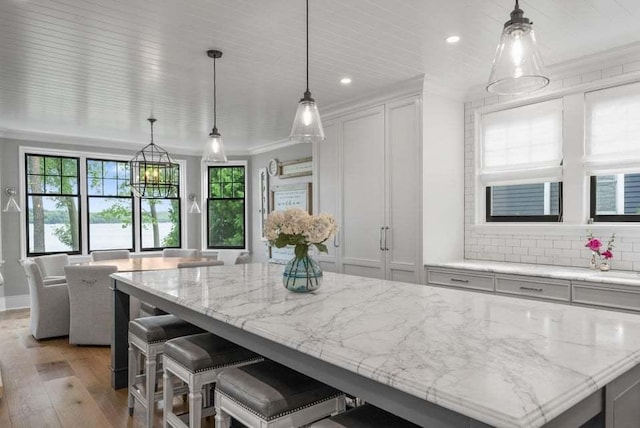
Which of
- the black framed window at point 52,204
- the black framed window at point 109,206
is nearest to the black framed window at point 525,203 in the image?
the black framed window at point 109,206

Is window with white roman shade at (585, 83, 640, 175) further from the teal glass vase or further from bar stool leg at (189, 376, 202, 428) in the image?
bar stool leg at (189, 376, 202, 428)

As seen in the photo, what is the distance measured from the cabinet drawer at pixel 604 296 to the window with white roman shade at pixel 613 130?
1.03 metres

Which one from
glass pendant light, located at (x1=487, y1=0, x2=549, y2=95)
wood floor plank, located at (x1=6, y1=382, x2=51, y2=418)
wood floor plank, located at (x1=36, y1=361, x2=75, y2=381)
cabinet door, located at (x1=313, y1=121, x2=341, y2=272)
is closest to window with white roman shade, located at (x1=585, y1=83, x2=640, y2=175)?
glass pendant light, located at (x1=487, y1=0, x2=549, y2=95)

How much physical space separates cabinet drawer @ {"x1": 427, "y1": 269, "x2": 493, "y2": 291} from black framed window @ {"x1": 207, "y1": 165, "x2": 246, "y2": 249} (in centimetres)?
490

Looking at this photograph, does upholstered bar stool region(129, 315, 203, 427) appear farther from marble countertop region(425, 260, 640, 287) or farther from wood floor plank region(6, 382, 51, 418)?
marble countertop region(425, 260, 640, 287)

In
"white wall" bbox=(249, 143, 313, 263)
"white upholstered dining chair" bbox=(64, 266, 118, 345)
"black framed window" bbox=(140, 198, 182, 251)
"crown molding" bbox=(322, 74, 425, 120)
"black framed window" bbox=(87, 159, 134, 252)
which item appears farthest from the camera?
"black framed window" bbox=(140, 198, 182, 251)

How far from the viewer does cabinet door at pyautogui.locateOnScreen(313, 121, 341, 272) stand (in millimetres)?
4902

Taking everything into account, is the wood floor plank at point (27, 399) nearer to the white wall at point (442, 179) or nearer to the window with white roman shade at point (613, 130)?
the white wall at point (442, 179)

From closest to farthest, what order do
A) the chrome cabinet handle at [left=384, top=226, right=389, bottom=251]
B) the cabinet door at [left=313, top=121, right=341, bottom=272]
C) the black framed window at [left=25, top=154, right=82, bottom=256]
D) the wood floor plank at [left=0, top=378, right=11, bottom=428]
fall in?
the wood floor plank at [left=0, top=378, right=11, bottom=428] < the chrome cabinet handle at [left=384, top=226, right=389, bottom=251] < the cabinet door at [left=313, top=121, right=341, bottom=272] < the black framed window at [left=25, top=154, right=82, bottom=256]

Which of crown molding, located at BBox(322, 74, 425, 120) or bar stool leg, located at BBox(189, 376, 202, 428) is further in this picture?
crown molding, located at BBox(322, 74, 425, 120)

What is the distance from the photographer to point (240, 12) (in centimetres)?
269

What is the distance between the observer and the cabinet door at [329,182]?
490cm

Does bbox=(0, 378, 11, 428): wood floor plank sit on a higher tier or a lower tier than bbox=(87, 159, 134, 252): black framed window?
lower

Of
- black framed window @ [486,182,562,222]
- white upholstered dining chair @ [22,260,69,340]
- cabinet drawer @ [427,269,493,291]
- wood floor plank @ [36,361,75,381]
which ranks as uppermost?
black framed window @ [486,182,562,222]
